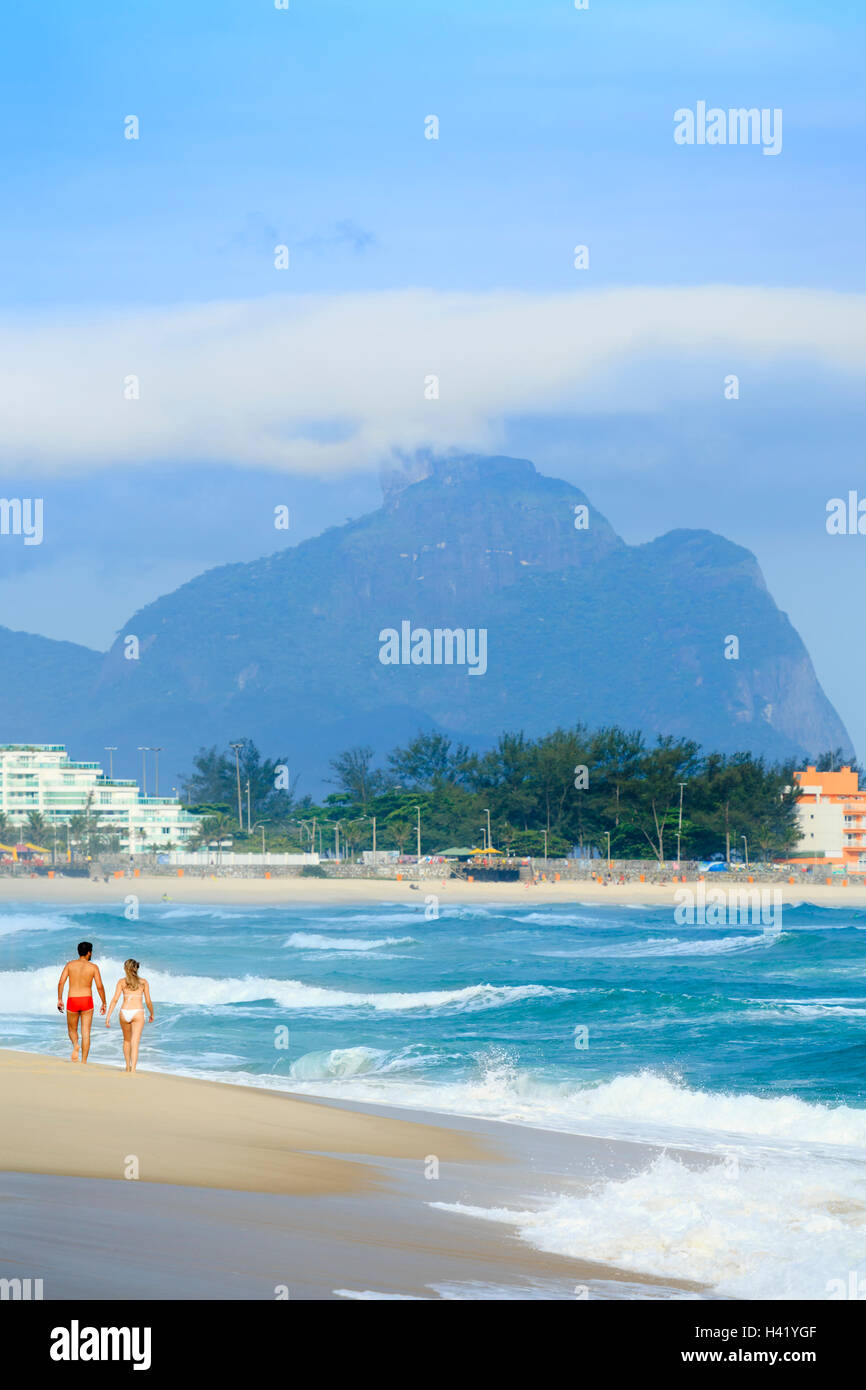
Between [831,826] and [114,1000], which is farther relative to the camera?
[831,826]

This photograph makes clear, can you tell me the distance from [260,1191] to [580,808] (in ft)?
409

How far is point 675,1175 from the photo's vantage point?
12.5 metres

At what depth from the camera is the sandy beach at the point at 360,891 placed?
95250 mm

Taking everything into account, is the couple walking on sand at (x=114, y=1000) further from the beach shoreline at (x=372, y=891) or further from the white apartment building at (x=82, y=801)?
the white apartment building at (x=82, y=801)

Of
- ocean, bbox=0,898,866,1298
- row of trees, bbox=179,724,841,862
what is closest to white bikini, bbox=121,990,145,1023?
ocean, bbox=0,898,866,1298

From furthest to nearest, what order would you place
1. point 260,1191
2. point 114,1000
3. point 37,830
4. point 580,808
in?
point 37,830, point 580,808, point 114,1000, point 260,1191

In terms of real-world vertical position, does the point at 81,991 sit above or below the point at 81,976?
below

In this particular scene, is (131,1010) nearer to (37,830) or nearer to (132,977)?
(132,977)

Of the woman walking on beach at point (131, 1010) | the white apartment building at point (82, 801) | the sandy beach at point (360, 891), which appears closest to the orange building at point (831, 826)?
the sandy beach at point (360, 891)

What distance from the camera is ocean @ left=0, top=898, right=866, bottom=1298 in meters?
10.3

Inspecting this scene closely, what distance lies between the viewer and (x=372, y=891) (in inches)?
4008

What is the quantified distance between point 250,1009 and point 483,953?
1827 centimetres

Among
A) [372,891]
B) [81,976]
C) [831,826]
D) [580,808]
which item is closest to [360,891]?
[372,891]
